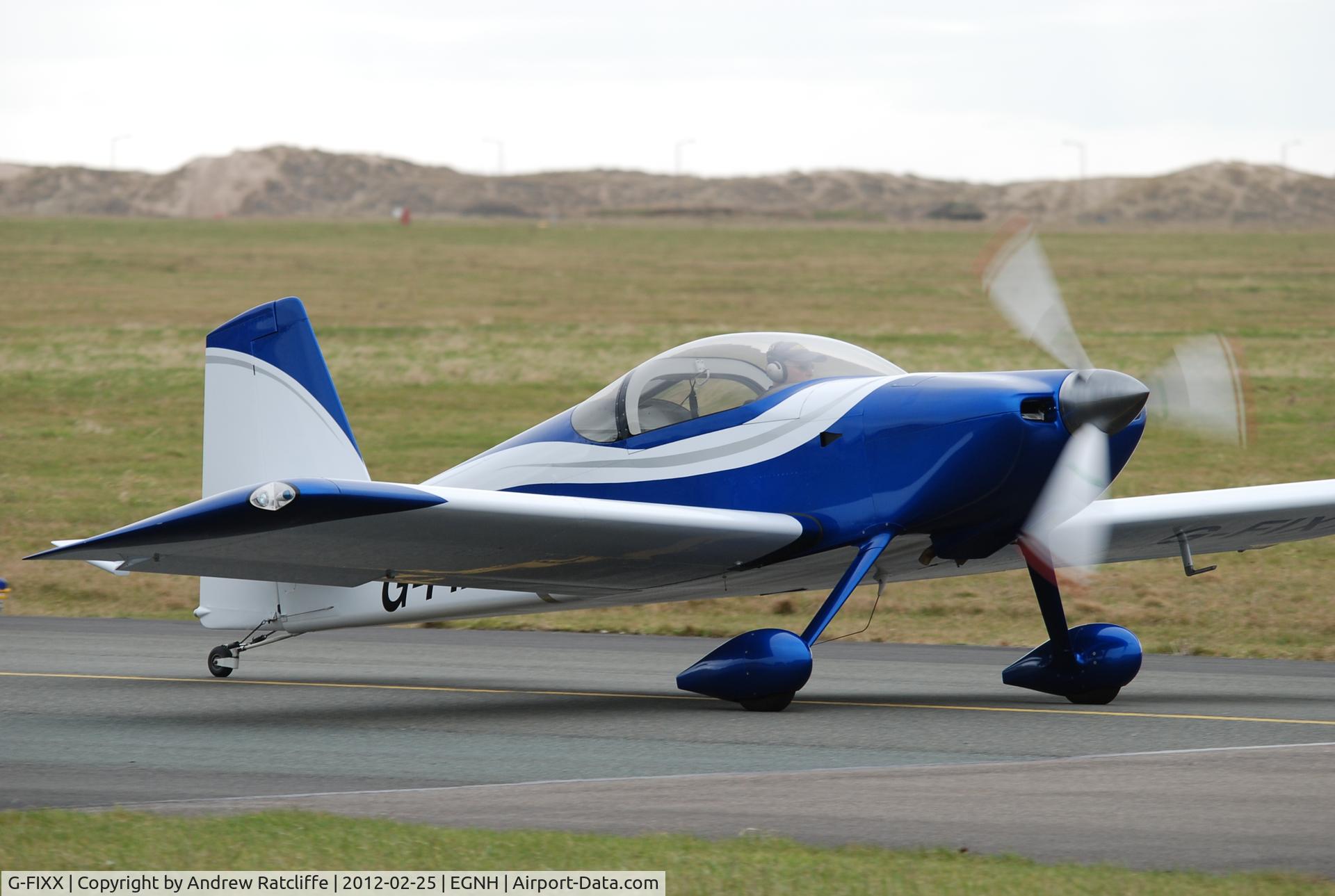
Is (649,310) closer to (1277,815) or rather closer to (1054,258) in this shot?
(1054,258)

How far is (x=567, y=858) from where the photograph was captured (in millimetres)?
6207

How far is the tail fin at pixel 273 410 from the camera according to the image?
12.1m

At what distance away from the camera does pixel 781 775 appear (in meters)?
7.93

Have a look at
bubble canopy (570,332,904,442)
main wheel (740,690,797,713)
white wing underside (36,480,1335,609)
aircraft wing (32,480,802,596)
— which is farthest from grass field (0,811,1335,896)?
bubble canopy (570,332,904,442)

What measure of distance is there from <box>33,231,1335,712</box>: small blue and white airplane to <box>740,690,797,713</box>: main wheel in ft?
0.06

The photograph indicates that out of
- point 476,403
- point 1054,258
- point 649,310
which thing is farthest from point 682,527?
point 1054,258

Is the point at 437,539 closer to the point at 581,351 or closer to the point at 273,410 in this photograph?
the point at 273,410

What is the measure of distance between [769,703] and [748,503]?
129cm

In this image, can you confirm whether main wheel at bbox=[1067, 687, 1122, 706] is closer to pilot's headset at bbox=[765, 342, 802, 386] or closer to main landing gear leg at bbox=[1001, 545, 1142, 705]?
main landing gear leg at bbox=[1001, 545, 1142, 705]

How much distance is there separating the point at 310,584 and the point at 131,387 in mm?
26217

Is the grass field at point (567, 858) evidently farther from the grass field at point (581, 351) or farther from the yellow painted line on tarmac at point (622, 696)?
the grass field at point (581, 351)

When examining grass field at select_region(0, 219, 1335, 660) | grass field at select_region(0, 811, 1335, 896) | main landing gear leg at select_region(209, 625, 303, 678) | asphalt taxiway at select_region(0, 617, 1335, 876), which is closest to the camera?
grass field at select_region(0, 811, 1335, 896)

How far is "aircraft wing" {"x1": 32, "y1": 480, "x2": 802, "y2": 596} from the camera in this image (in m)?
8.99

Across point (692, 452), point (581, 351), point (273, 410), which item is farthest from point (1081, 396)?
point (581, 351)
